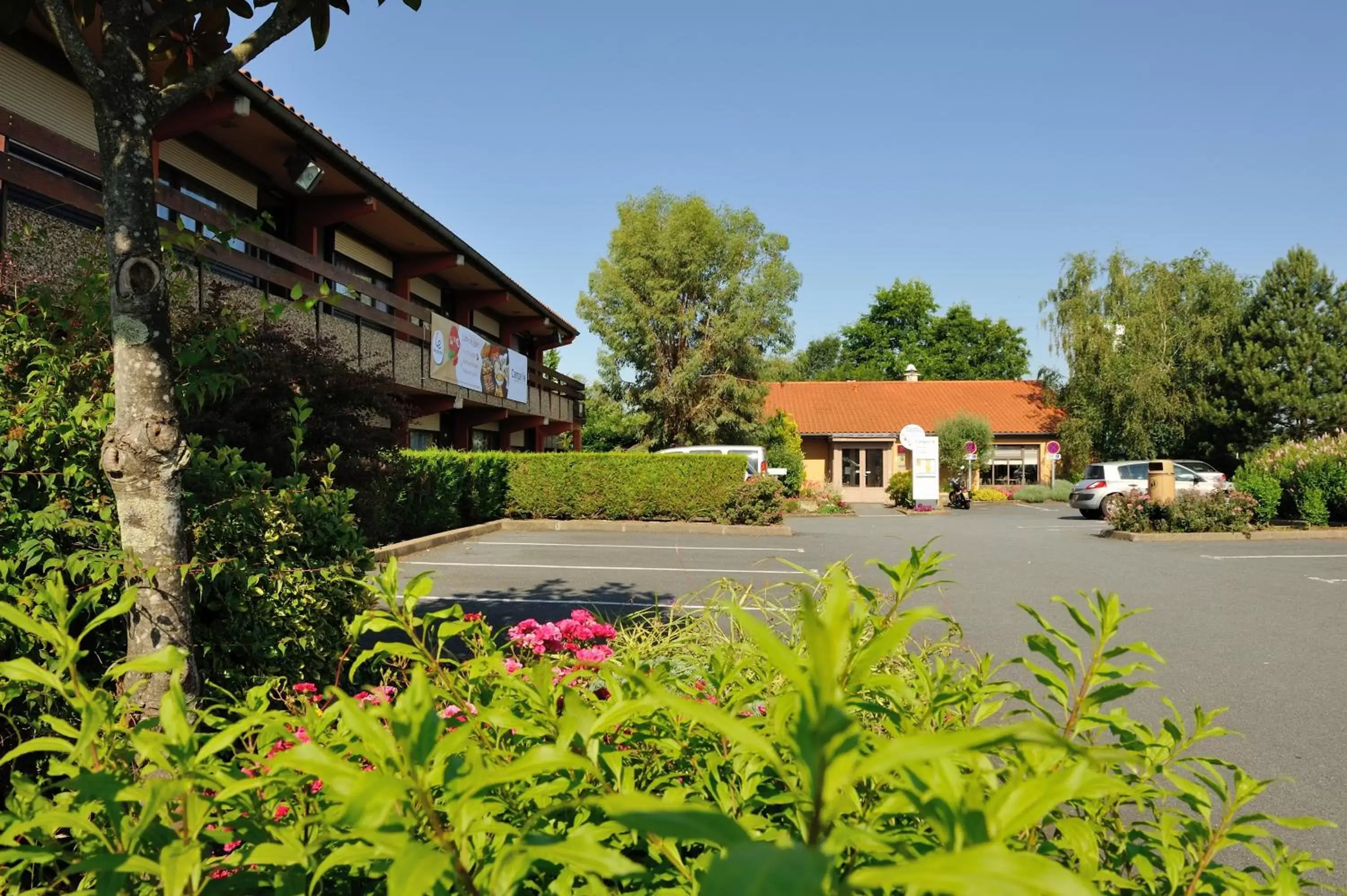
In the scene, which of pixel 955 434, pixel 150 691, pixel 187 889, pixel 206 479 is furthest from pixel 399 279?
pixel 955 434

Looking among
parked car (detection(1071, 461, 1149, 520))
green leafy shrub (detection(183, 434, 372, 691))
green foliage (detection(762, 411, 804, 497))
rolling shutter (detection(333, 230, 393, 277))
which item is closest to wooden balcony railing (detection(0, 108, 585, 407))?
green leafy shrub (detection(183, 434, 372, 691))

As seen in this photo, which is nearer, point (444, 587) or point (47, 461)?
point (47, 461)

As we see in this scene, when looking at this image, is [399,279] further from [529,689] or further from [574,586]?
[529,689]

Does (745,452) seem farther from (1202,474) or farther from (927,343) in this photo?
(927,343)

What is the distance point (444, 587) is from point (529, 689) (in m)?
8.26

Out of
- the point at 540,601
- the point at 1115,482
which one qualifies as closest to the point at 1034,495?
the point at 1115,482

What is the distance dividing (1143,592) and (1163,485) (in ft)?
28.2

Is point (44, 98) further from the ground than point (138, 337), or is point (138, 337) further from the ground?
point (44, 98)

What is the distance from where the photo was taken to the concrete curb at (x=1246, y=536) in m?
16.1

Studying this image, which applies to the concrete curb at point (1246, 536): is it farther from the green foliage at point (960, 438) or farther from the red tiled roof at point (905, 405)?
the red tiled roof at point (905, 405)

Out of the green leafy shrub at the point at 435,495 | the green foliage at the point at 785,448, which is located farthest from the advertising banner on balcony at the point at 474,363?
the green foliage at the point at 785,448

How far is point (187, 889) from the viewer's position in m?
1.00

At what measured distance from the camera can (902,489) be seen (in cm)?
3053

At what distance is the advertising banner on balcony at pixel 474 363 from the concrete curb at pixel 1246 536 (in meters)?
15.1
